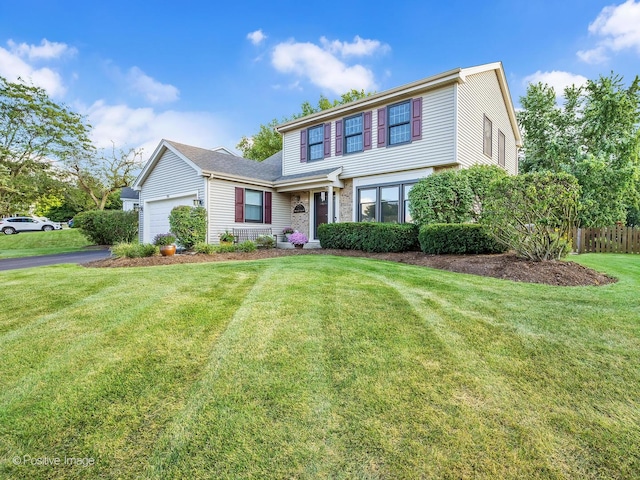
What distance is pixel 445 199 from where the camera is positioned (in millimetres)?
9055

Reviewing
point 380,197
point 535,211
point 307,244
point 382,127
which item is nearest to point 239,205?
point 307,244

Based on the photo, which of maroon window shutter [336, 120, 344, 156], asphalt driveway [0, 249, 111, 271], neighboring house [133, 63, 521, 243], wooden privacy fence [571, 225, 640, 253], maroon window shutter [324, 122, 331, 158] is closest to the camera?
asphalt driveway [0, 249, 111, 271]

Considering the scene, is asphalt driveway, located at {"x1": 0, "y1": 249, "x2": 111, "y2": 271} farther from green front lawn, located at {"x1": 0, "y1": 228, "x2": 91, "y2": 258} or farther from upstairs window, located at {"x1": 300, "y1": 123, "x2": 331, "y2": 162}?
upstairs window, located at {"x1": 300, "y1": 123, "x2": 331, "y2": 162}

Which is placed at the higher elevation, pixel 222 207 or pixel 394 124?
pixel 394 124

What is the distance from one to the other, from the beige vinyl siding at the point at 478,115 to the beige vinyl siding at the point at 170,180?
30.4 ft

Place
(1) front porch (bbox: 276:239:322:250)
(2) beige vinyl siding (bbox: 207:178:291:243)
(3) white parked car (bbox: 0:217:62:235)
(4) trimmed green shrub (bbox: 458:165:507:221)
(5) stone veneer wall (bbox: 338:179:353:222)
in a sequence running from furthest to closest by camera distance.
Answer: (3) white parked car (bbox: 0:217:62:235), (1) front porch (bbox: 276:239:322:250), (5) stone veneer wall (bbox: 338:179:353:222), (2) beige vinyl siding (bbox: 207:178:291:243), (4) trimmed green shrub (bbox: 458:165:507:221)

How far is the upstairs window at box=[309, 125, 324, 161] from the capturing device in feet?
43.9

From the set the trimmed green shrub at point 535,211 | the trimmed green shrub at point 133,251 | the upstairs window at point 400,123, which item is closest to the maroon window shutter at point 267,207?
the trimmed green shrub at point 133,251

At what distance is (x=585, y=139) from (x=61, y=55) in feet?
87.8

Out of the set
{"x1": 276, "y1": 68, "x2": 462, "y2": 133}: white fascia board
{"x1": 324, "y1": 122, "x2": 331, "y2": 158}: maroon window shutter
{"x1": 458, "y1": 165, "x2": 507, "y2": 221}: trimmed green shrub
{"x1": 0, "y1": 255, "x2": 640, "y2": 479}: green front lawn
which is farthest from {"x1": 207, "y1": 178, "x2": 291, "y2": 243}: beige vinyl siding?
{"x1": 0, "y1": 255, "x2": 640, "y2": 479}: green front lawn

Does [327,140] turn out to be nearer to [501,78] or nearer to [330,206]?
[330,206]

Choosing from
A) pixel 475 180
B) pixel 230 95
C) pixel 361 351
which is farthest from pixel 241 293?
pixel 230 95

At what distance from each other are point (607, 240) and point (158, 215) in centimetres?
1816

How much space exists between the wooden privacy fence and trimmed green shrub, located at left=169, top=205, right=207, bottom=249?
1358cm
